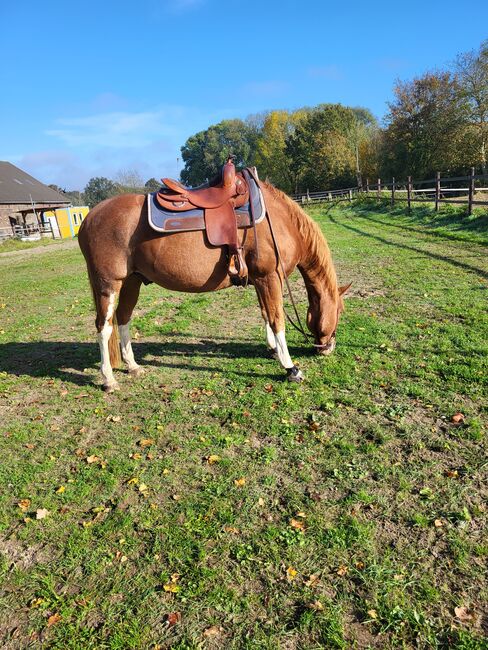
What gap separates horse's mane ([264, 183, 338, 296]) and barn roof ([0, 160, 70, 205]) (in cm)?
4318

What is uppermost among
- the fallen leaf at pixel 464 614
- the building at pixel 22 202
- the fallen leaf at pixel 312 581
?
the building at pixel 22 202

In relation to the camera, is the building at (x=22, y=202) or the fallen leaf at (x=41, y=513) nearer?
the fallen leaf at (x=41, y=513)

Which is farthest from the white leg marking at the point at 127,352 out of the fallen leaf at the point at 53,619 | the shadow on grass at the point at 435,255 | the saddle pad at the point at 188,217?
the shadow on grass at the point at 435,255

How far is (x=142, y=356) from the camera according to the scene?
19.9 ft

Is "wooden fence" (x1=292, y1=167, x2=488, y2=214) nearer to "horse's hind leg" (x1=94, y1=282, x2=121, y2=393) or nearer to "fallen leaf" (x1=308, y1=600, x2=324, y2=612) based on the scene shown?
"horse's hind leg" (x1=94, y1=282, x2=121, y2=393)

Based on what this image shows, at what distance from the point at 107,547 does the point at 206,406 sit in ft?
6.29

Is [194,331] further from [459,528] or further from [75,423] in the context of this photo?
[459,528]

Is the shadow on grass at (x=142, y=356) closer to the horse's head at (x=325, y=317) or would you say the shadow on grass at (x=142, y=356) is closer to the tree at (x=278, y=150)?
the horse's head at (x=325, y=317)

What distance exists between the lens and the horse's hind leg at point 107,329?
16.0ft

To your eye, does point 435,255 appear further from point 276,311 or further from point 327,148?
point 327,148

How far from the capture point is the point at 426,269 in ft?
31.1

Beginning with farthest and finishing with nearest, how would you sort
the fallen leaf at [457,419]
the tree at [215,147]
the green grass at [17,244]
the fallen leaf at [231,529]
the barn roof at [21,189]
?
1. the tree at [215,147]
2. the barn roof at [21,189]
3. the green grass at [17,244]
4. the fallen leaf at [457,419]
5. the fallen leaf at [231,529]

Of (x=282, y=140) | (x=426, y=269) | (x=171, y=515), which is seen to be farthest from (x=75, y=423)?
(x=282, y=140)

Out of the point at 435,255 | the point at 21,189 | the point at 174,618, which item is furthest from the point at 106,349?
the point at 21,189
